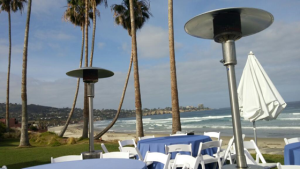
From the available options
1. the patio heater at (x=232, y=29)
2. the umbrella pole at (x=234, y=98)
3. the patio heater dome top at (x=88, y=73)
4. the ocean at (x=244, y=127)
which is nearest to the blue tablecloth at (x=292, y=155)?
the patio heater at (x=232, y=29)

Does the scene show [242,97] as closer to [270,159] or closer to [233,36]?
[270,159]

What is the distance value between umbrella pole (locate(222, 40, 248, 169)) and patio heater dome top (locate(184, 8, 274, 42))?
4.5 inches

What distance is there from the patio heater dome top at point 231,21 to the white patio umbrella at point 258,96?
3629mm

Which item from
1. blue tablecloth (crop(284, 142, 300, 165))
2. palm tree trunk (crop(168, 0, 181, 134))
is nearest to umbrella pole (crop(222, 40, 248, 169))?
blue tablecloth (crop(284, 142, 300, 165))

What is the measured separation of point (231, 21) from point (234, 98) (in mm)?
681

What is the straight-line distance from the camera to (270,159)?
267 inches

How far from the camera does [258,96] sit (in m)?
5.70

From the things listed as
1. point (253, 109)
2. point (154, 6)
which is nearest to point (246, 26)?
point (253, 109)

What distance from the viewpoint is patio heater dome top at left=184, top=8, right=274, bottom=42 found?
2.19 metres

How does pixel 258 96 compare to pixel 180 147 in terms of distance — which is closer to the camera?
pixel 180 147

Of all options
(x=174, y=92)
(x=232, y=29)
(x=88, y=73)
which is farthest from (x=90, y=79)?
(x=174, y=92)

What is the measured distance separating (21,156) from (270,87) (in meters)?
8.63

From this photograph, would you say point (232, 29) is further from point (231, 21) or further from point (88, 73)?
point (88, 73)

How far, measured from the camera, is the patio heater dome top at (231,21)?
219 cm
